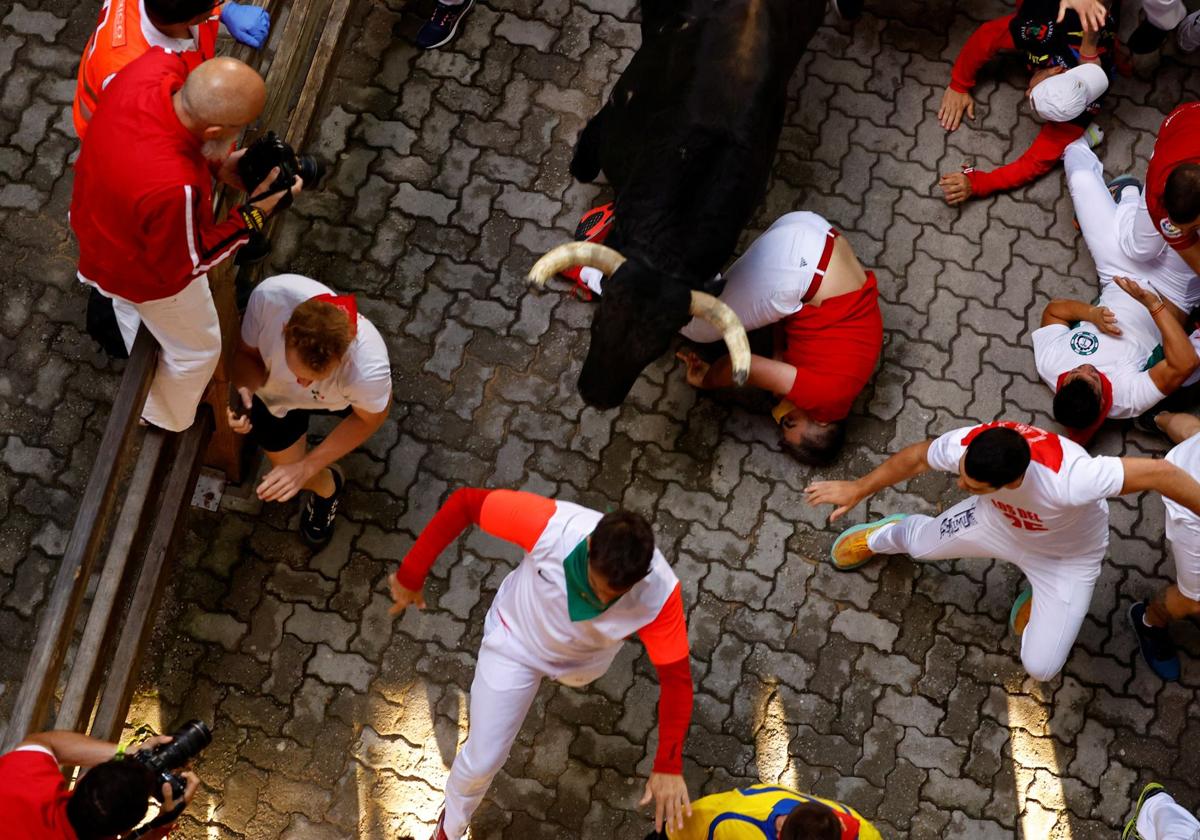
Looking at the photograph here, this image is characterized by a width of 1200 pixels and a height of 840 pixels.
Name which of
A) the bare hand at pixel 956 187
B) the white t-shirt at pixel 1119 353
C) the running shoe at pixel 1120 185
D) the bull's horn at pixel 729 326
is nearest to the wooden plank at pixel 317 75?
the bull's horn at pixel 729 326

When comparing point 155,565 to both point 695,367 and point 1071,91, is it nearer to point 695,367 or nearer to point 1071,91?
point 695,367

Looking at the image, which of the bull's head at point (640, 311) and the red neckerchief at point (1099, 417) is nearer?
the bull's head at point (640, 311)

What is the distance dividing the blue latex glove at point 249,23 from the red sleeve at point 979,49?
406cm

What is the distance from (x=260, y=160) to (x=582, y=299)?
2.33 meters

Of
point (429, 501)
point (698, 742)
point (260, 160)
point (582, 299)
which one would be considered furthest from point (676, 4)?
point (698, 742)

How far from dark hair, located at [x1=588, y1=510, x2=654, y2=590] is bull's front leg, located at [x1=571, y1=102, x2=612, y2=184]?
2.80 metres

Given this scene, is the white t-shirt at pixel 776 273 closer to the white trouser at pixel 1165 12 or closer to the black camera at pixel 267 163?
the black camera at pixel 267 163

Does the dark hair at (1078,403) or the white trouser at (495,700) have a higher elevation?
the dark hair at (1078,403)

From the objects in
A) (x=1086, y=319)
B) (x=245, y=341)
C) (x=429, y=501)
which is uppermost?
(x=1086, y=319)

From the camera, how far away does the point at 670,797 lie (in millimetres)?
4457

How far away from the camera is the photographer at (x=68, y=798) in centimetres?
370

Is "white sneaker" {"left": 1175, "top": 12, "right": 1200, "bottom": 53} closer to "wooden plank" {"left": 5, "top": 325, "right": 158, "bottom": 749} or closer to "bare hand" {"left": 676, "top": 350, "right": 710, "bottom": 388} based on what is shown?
"bare hand" {"left": 676, "top": 350, "right": 710, "bottom": 388}

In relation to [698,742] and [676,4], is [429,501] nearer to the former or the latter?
[698,742]

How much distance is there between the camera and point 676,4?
19.6 feet
